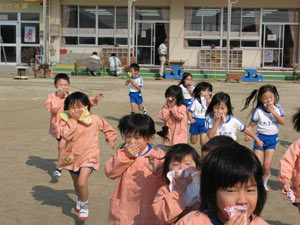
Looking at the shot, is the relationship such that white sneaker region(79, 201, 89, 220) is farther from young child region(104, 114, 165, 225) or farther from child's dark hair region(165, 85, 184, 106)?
child's dark hair region(165, 85, 184, 106)

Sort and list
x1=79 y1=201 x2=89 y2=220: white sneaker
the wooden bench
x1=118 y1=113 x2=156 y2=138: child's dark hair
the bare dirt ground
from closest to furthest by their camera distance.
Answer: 1. x1=118 y1=113 x2=156 y2=138: child's dark hair
2. x1=79 y1=201 x2=89 y2=220: white sneaker
3. the bare dirt ground
4. the wooden bench

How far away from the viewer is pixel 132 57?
24219 mm

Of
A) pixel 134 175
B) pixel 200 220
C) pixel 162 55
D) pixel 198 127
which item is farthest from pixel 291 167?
pixel 162 55

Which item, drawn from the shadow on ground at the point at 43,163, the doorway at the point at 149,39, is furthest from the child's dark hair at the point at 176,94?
the doorway at the point at 149,39

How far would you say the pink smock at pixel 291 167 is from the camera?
329cm

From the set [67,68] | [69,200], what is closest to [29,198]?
[69,200]

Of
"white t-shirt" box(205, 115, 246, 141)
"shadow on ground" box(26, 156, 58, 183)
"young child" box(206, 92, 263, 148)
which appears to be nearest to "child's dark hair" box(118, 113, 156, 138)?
"young child" box(206, 92, 263, 148)

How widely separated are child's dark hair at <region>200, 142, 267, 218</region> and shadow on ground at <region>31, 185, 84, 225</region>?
117 inches

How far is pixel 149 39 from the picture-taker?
25.5m

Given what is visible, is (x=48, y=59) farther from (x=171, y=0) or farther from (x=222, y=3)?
(x=222, y=3)

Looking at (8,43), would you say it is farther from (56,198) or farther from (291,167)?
(291,167)

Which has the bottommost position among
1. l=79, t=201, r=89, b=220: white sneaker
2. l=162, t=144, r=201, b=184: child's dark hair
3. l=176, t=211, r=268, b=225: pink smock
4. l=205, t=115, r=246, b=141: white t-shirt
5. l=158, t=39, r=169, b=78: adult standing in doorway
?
l=79, t=201, r=89, b=220: white sneaker

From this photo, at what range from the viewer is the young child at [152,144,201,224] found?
2.29 metres

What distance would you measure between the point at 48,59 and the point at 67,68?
167 centimetres
